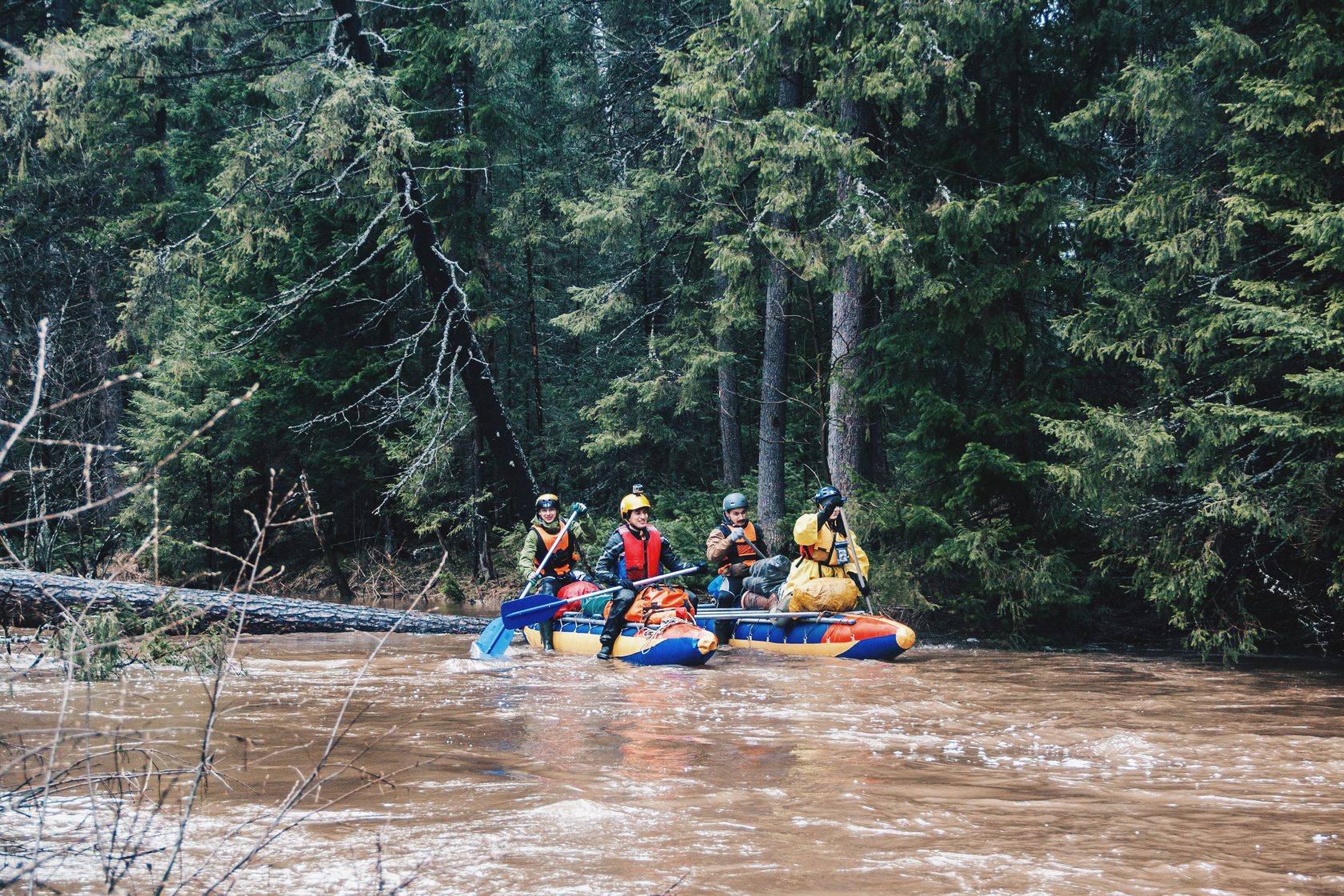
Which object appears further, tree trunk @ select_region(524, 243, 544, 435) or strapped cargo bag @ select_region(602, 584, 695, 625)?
tree trunk @ select_region(524, 243, 544, 435)

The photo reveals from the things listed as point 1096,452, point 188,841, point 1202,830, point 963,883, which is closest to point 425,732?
point 188,841

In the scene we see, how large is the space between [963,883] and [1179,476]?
7385 mm

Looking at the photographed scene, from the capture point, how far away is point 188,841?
460 cm

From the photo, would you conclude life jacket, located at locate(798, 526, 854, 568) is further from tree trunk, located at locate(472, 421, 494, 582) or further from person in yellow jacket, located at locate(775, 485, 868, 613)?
tree trunk, located at locate(472, 421, 494, 582)

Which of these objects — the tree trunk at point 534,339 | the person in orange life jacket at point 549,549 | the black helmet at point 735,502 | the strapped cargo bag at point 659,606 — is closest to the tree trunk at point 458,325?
the tree trunk at point 534,339

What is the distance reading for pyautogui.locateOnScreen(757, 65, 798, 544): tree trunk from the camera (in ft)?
53.6

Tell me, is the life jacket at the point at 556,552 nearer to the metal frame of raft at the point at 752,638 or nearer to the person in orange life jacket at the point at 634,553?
the metal frame of raft at the point at 752,638

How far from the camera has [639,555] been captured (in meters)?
12.3

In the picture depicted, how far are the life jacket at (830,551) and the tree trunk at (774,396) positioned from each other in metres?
3.95

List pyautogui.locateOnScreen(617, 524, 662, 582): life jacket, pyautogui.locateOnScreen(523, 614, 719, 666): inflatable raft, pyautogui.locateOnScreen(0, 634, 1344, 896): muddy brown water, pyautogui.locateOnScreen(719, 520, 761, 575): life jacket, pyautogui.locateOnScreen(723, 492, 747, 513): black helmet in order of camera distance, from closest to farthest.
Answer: pyautogui.locateOnScreen(0, 634, 1344, 896): muddy brown water < pyautogui.locateOnScreen(523, 614, 719, 666): inflatable raft < pyautogui.locateOnScreen(617, 524, 662, 582): life jacket < pyautogui.locateOnScreen(723, 492, 747, 513): black helmet < pyautogui.locateOnScreen(719, 520, 761, 575): life jacket

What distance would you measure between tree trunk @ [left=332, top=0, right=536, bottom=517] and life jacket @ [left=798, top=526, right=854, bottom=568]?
281 inches

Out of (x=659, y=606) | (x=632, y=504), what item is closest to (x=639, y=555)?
(x=632, y=504)

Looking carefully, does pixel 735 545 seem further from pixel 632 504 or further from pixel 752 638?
pixel 632 504

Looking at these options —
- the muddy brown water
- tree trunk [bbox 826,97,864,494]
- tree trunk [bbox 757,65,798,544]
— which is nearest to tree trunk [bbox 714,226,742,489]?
tree trunk [bbox 757,65,798,544]
